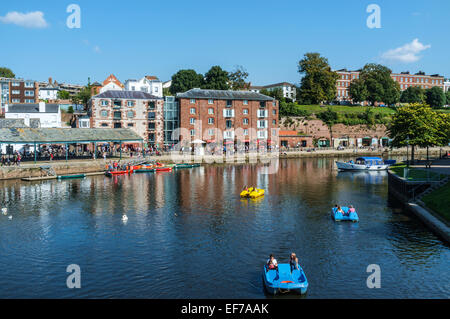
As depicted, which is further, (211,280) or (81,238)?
(81,238)

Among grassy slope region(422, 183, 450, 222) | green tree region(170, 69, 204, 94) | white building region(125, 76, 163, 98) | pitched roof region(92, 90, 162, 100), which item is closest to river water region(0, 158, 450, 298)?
grassy slope region(422, 183, 450, 222)

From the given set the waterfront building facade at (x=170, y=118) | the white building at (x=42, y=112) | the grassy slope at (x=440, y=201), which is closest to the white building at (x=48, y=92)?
the white building at (x=42, y=112)

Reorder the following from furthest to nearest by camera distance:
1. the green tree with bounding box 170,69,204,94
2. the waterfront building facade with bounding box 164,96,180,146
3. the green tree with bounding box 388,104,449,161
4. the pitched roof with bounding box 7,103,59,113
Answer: the green tree with bounding box 170,69,204,94 < the pitched roof with bounding box 7,103,59,113 < the waterfront building facade with bounding box 164,96,180,146 < the green tree with bounding box 388,104,449,161

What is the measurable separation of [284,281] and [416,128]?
161 ft

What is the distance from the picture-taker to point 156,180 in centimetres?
6650

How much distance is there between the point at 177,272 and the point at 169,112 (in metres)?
83.4

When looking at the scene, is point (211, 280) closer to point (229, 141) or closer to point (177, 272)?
point (177, 272)

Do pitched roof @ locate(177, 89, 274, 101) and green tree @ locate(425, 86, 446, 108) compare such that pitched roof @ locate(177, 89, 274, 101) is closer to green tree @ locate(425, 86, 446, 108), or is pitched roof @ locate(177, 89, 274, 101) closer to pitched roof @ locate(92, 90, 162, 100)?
pitched roof @ locate(92, 90, 162, 100)

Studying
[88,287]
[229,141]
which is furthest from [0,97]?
[88,287]

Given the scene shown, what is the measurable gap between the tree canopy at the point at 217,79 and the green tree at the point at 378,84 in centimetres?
6038

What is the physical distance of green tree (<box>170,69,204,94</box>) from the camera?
487ft

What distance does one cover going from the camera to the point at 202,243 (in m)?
32.4

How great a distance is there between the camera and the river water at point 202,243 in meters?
24.5

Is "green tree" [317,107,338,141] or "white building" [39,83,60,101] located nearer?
"green tree" [317,107,338,141]
